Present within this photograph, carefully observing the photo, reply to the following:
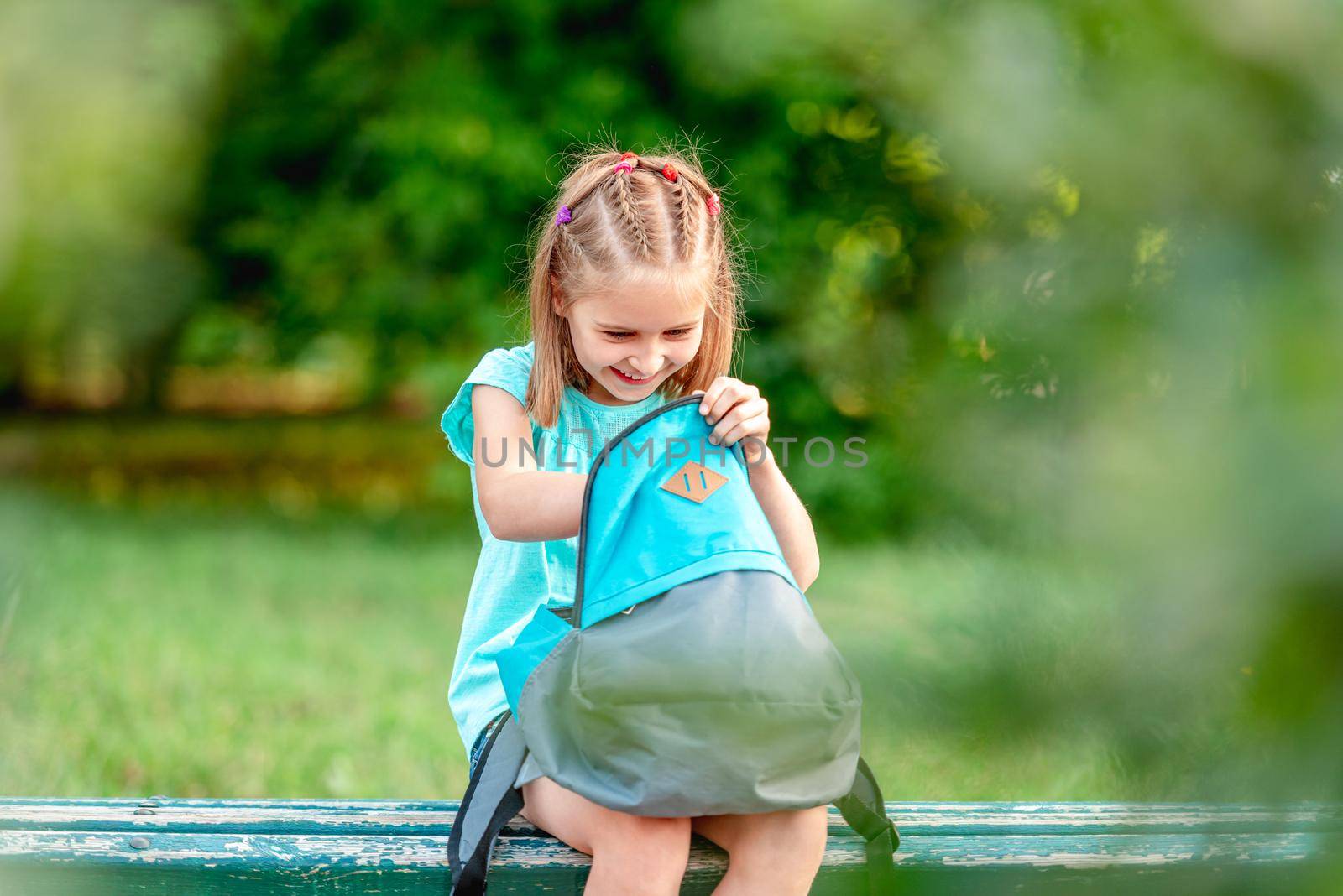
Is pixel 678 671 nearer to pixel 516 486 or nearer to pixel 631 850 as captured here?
pixel 631 850

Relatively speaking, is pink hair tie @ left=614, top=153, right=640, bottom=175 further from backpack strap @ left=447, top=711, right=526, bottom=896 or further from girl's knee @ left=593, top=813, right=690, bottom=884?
girl's knee @ left=593, top=813, right=690, bottom=884

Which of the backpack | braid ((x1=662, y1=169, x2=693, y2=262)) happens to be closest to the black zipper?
the backpack

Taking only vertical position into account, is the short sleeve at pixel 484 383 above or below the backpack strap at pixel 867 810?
above

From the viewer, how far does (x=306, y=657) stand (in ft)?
13.1

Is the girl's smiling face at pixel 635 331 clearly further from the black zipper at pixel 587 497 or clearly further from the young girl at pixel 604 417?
the black zipper at pixel 587 497

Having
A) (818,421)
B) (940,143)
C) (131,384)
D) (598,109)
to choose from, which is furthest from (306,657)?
(131,384)

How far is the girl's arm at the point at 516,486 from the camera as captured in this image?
1.55m

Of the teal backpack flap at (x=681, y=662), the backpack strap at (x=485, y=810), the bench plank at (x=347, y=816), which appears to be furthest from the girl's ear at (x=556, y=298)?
the bench plank at (x=347, y=816)

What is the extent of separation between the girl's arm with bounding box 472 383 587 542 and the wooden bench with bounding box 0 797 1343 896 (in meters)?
0.39

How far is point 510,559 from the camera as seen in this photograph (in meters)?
1.85

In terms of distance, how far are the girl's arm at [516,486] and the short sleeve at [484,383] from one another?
29 mm

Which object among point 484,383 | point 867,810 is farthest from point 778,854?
point 484,383

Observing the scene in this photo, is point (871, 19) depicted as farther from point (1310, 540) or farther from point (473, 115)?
point (473, 115)

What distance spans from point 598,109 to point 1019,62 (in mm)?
5807
